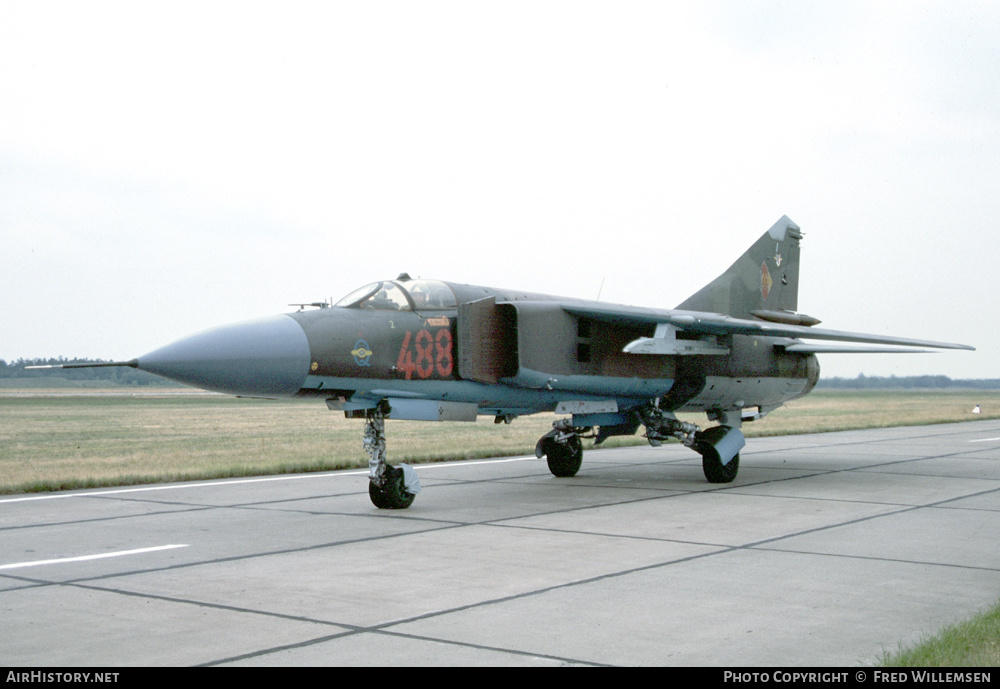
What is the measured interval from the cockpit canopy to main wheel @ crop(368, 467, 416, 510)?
1.83 meters

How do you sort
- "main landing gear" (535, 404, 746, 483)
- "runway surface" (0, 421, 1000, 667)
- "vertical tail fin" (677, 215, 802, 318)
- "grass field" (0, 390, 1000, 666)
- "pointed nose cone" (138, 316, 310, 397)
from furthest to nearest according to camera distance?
"vertical tail fin" (677, 215, 802, 318), "main landing gear" (535, 404, 746, 483), "pointed nose cone" (138, 316, 310, 397), "grass field" (0, 390, 1000, 666), "runway surface" (0, 421, 1000, 667)

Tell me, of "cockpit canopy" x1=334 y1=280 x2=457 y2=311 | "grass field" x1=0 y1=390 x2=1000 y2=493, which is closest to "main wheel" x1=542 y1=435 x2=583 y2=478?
"grass field" x1=0 y1=390 x2=1000 y2=493

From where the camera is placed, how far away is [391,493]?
10.9 m

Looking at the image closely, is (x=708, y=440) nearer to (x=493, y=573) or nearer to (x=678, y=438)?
(x=678, y=438)

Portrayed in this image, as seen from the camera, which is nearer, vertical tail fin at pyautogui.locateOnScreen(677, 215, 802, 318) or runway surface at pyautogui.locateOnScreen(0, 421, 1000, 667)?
runway surface at pyautogui.locateOnScreen(0, 421, 1000, 667)

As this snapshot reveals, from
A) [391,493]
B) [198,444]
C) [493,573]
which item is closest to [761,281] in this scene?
[391,493]

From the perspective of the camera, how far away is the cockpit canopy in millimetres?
10812

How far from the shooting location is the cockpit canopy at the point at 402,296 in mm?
10812

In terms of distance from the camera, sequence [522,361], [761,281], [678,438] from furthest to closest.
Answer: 1. [761,281]
2. [678,438]
3. [522,361]

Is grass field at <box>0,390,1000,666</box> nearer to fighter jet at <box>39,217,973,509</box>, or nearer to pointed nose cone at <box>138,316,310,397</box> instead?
fighter jet at <box>39,217,973,509</box>

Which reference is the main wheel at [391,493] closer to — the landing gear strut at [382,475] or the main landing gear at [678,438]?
the landing gear strut at [382,475]

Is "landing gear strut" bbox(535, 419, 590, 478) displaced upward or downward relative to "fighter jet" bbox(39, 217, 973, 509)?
downward

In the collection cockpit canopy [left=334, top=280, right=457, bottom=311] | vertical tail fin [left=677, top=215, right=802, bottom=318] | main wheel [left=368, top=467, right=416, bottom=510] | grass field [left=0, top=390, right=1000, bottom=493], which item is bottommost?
grass field [left=0, top=390, right=1000, bottom=493]

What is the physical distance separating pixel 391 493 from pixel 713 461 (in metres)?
5.20
